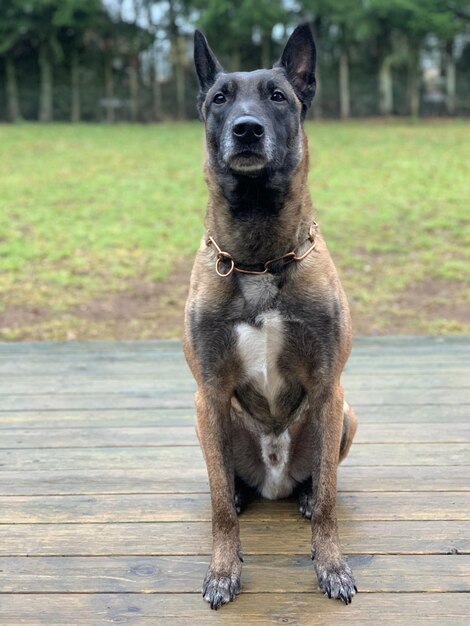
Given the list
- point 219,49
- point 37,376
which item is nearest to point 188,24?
point 219,49

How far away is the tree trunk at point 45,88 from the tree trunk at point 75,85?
70 cm

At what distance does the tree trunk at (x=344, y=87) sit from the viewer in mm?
23609

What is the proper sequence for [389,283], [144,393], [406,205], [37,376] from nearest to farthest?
[144,393] → [37,376] → [389,283] → [406,205]

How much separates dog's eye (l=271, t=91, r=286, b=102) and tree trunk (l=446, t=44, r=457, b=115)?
2295cm

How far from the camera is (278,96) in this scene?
2.35 m

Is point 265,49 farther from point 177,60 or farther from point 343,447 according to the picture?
point 343,447

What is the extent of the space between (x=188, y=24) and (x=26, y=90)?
18.2ft

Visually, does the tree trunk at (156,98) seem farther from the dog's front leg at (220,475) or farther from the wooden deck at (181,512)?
the dog's front leg at (220,475)

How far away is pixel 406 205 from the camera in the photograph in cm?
959

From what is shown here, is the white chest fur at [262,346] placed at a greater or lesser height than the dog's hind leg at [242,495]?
greater

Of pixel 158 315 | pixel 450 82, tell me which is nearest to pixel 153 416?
pixel 158 315

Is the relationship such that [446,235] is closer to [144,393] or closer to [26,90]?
[144,393]

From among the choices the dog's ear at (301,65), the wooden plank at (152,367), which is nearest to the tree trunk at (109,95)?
the wooden plank at (152,367)

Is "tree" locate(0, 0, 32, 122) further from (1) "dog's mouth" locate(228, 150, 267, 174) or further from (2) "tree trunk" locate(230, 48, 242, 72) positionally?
(1) "dog's mouth" locate(228, 150, 267, 174)
